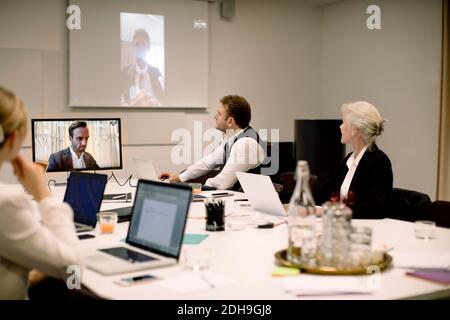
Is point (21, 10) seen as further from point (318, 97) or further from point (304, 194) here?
point (304, 194)

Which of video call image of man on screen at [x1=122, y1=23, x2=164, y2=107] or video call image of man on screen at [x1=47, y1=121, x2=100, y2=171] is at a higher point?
video call image of man on screen at [x1=122, y1=23, x2=164, y2=107]

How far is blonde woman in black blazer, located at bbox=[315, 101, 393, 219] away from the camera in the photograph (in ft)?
9.24

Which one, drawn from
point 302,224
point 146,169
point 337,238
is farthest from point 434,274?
point 146,169

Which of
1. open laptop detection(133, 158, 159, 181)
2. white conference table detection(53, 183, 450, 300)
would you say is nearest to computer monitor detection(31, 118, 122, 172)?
open laptop detection(133, 158, 159, 181)

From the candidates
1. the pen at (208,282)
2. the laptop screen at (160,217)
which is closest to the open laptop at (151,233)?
the laptop screen at (160,217)

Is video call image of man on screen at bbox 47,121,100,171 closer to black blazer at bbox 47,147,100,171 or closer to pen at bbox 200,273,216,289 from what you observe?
black blazer at bbox 47,147,100,171

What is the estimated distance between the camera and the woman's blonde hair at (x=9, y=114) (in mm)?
1426

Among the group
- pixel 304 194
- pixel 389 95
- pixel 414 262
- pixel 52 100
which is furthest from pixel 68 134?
pixel 389 95

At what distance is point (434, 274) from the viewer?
1683 millimetres

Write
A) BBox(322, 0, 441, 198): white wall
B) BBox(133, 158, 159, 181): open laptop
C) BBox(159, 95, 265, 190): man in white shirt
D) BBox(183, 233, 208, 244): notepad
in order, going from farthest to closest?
BBox(322, 0, 441, 198): white wall → BBox(159, 95, 265, 190): man in white shirt → BBox(133, 158, 159, 181): open laptop → BBox(183, 233, 208, 244): notepad

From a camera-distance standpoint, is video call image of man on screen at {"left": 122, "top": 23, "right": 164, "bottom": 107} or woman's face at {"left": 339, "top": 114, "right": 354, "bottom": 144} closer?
woman's face at {"left": 339, "top": 114, "right": 354, "bottom": 144}

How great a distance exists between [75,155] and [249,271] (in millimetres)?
2348

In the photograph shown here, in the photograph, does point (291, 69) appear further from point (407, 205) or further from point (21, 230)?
point (21, 230)
